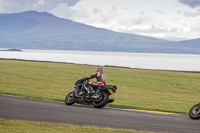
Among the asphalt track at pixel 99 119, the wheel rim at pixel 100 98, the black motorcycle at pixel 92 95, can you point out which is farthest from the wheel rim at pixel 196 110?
the wheel rim at pixel 100 98

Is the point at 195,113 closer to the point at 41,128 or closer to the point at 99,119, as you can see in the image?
the point at 99,119

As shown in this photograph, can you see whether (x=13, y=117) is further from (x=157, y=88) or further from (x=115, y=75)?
(x=115, y=75)

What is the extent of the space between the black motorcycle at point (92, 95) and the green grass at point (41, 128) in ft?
19.2

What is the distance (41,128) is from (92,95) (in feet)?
23.2

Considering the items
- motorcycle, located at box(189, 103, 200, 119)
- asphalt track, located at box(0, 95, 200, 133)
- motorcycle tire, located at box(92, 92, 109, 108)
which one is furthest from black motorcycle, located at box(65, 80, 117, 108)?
motorcycle, located at box(189, 103, 200, 119)

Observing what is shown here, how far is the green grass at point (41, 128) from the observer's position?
10234 millimetres

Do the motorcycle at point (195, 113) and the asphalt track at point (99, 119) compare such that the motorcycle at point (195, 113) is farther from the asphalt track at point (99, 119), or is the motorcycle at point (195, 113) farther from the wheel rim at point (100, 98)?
the wheel rim at point (100, 98)

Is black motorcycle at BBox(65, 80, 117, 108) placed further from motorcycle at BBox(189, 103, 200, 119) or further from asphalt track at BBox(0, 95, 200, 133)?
motorcycle at BBox(189, 103, 200, 119)

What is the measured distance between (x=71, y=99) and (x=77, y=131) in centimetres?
772

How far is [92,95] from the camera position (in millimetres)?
17578

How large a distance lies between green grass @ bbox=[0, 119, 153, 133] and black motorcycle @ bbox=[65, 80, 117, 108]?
5.86 m

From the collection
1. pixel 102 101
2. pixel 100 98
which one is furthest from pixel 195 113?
pixel 100 98

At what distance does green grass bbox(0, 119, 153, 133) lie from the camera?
33.6 feet

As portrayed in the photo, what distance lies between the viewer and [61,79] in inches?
1722
